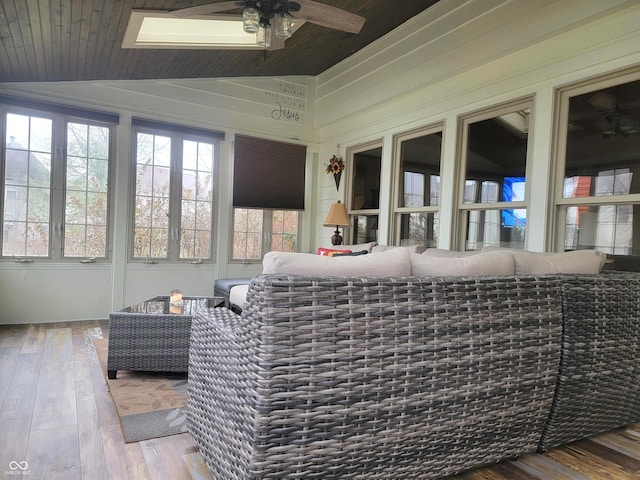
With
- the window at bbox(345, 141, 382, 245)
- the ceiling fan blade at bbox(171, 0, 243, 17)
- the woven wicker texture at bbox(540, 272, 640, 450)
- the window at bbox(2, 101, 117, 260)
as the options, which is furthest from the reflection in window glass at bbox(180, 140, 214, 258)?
the woven wicker texture at bbox(540, 272, 640, 450)

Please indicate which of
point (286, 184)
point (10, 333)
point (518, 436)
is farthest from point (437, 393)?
point (286, 184)

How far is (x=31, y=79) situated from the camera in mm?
4090

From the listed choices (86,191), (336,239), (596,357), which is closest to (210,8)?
(86,191)

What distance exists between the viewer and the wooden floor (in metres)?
1.69

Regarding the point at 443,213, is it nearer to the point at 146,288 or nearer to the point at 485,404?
the point at 485,404

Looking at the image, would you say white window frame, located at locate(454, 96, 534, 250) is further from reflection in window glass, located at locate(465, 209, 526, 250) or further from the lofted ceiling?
the lofted ceiling

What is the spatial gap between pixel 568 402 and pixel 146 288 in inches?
177

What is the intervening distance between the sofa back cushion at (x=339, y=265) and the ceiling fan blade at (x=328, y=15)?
1860 mm

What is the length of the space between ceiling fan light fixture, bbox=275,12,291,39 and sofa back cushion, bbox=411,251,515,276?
1891 millimetres

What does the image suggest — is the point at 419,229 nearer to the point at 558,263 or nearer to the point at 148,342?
the point at 558,263

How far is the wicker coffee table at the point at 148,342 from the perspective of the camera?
2729 mm

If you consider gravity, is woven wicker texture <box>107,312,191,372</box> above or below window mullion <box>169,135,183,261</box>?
below

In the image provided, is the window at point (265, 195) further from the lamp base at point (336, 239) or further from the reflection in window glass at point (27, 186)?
the reflection in window glass at point (27, 186)

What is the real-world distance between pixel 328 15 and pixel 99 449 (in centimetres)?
288
